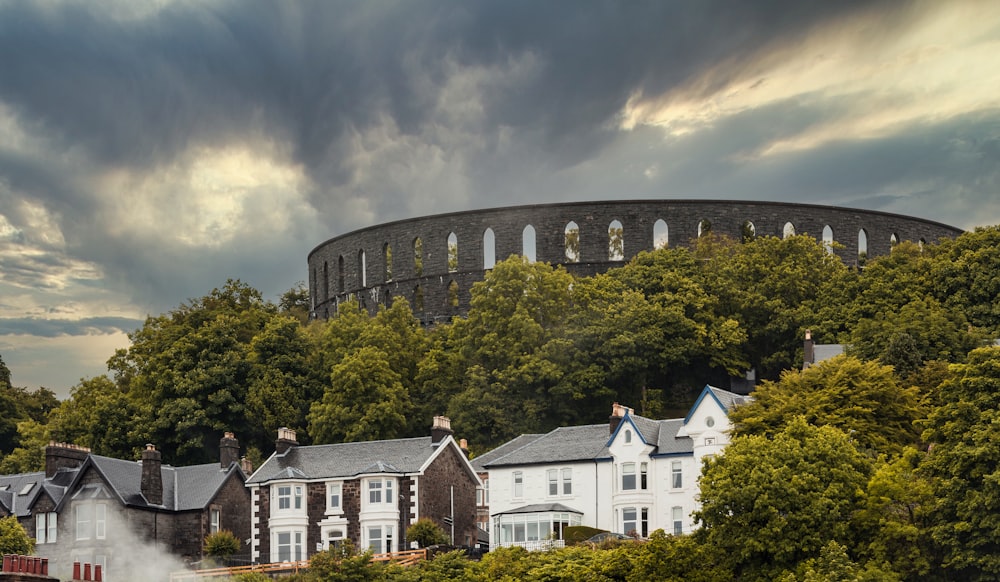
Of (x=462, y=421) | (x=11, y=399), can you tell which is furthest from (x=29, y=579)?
(x=11, y=399)

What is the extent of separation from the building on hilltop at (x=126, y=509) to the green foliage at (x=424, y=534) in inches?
367

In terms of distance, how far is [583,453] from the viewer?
223ft

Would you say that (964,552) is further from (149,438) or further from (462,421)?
(149,438)

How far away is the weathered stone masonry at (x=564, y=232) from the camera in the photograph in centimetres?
10731

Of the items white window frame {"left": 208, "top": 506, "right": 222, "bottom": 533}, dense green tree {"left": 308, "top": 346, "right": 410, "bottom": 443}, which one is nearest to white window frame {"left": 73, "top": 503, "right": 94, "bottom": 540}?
white window frame {"left": 208, "top": 506, "right": 222, "bottom": 533}

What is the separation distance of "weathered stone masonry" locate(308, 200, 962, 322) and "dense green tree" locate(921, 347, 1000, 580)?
54323 mm

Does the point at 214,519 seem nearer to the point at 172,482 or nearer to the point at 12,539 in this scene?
the point at 172,482

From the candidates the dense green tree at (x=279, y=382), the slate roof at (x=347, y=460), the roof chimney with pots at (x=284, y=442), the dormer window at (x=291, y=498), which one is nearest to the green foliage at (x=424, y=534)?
the slate roof at (x=347, y=460)

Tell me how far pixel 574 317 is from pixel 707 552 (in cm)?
3319

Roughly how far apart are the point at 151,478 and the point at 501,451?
1652cm

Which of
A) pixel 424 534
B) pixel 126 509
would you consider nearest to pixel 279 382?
pixel 126 509

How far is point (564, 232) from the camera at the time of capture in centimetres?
10819

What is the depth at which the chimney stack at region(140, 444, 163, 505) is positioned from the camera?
2692 inches

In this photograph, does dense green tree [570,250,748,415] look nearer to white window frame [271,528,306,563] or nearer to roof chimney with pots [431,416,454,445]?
roof chimney with pots [431,416,454,445]
